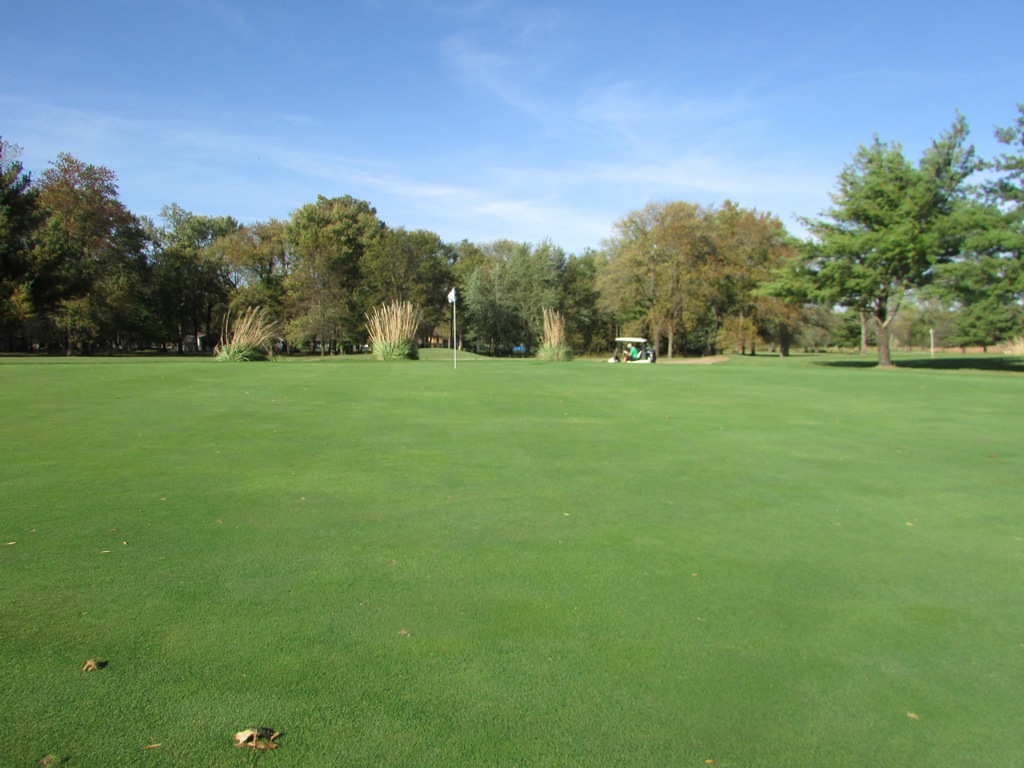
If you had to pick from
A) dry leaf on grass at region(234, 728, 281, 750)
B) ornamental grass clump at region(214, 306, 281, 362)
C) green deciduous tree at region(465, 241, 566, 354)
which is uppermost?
green deciduous tree at region(465, 241, 566, 354)

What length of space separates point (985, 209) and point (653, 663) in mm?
34632

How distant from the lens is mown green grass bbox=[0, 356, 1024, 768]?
2734 millimetres

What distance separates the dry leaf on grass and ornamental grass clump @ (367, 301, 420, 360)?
27461 millimetres

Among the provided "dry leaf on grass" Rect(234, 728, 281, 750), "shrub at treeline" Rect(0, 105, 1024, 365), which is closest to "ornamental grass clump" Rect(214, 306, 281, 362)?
"shrub at treeline" Rect(0, 105, 1024, 365)

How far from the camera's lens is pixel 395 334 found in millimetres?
30500

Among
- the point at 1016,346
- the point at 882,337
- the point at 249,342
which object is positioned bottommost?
the point at 249,342

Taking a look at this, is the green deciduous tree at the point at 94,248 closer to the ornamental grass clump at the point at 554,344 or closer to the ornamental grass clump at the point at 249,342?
the ornamental grass clump at the point at 249,342

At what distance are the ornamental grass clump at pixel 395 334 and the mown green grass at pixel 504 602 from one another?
68.6 feet

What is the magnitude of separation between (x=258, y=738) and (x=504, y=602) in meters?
1.63

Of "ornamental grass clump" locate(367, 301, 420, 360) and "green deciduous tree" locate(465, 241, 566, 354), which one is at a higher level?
"green deciduous tree" locate(465, 241, 566, 354)

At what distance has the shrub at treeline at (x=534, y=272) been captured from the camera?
32969 millimetres

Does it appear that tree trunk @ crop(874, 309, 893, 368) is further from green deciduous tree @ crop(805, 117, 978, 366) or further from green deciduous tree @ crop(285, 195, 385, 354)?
green deciduous tree @ crop(285, 195, 385, 354)

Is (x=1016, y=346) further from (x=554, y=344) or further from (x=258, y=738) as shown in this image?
(x=258, y=738)

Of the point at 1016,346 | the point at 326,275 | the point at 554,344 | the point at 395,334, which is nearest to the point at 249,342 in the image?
the point at 395,334
